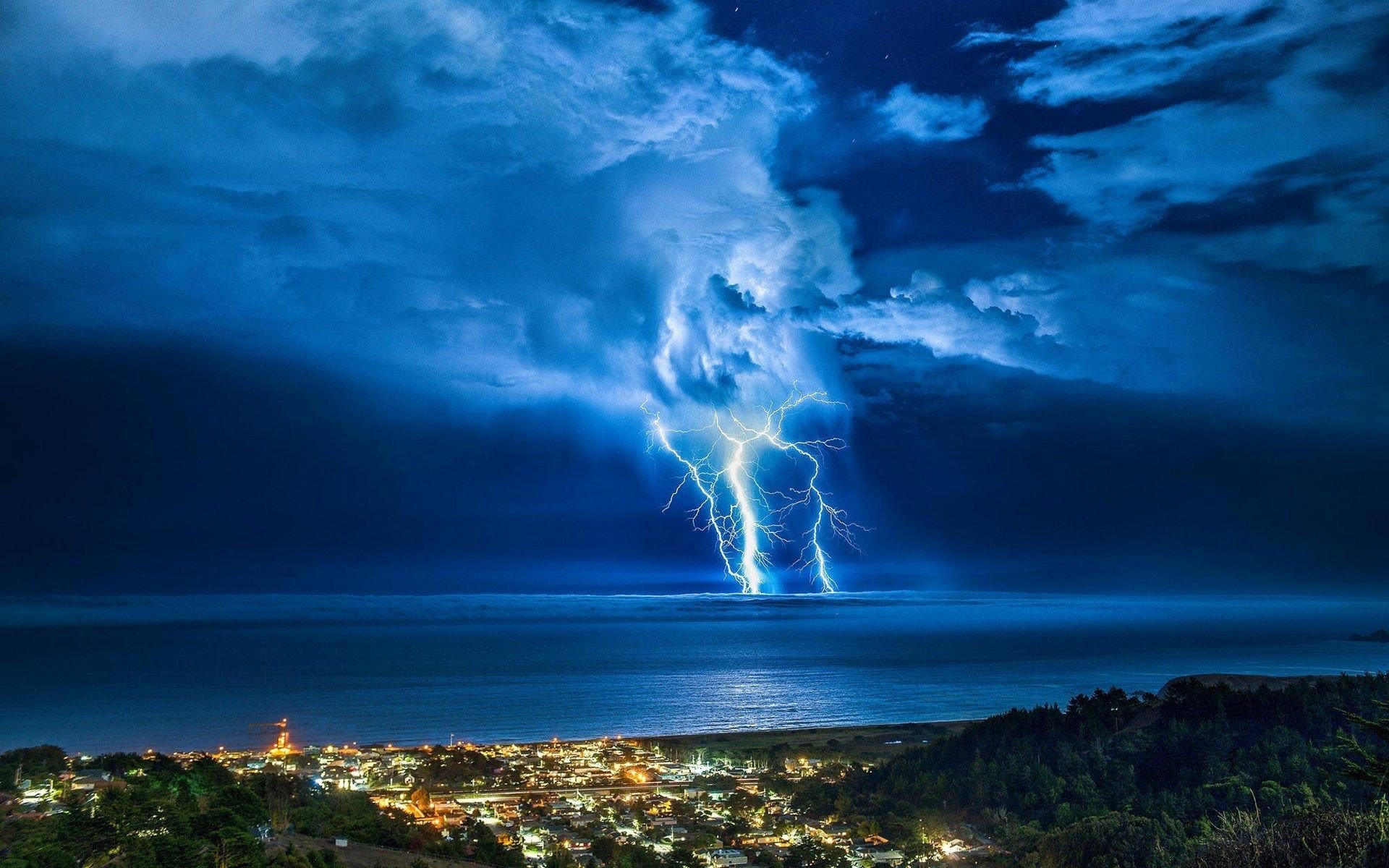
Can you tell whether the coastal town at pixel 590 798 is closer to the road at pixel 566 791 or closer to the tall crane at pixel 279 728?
the road at pixel 566 791

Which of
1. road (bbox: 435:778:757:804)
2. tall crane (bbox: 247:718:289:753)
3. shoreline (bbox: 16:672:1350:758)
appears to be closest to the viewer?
road (bbox: 435:778:757:804)

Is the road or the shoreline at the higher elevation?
the road

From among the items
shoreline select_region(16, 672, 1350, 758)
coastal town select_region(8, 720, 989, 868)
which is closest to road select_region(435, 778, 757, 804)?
coastal town select_region(8, 720, 989, 868)

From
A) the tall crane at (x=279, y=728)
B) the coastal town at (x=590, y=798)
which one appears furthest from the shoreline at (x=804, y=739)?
the coastal town at (x=590, y=798)

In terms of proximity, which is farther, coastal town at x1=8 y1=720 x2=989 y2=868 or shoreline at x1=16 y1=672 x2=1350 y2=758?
shoreline at x1=16 y1=672 x2=1350 y2=758

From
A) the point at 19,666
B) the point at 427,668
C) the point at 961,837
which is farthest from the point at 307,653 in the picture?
the point at 961,837

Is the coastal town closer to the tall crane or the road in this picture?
the road
